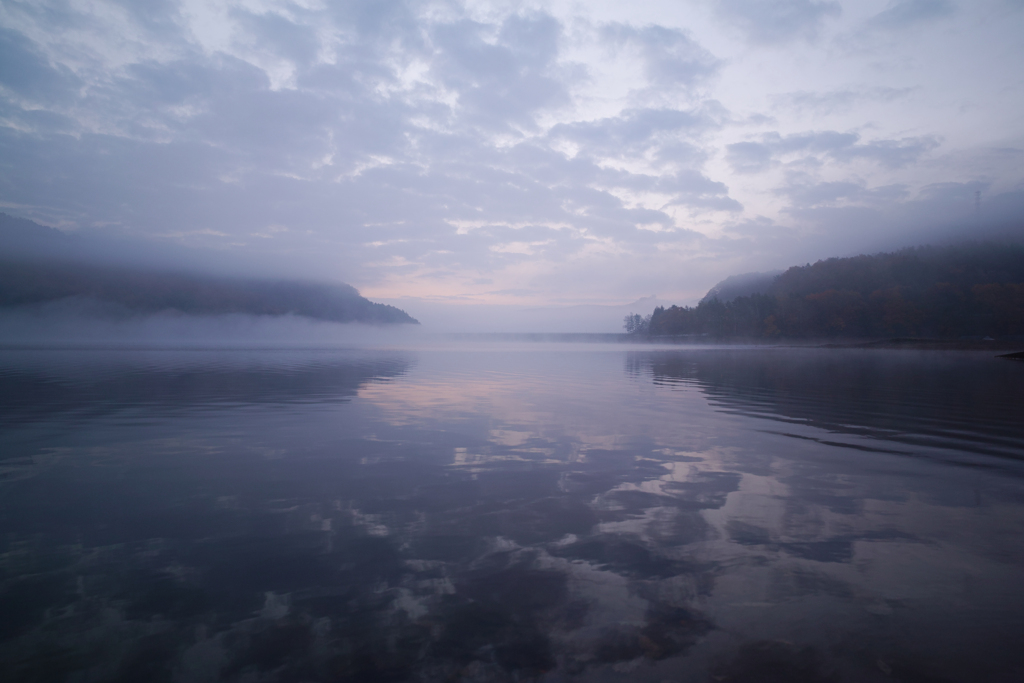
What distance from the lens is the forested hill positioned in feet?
410

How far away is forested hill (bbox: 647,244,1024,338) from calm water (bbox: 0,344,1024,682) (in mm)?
153966

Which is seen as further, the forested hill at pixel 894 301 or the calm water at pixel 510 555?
the forested hill at pixel 894 301

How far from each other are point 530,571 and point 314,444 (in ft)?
28.7

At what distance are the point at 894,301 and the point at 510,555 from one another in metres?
169

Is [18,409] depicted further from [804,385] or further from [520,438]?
[804,385]

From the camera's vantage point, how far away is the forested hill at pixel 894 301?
410ft

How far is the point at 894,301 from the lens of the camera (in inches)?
5285

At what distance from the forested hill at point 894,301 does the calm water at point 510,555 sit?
6062 inches

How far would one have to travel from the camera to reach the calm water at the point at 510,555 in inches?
170

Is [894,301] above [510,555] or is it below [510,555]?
above

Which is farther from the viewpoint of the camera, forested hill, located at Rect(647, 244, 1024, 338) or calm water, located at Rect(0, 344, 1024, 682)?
forested hill, located at Rect(647, 244, 1024, 338)

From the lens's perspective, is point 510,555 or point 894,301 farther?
point 894,301

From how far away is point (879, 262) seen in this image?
550 feet

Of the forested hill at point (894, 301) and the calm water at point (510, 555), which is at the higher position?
the forested hill at point (894, 301)
